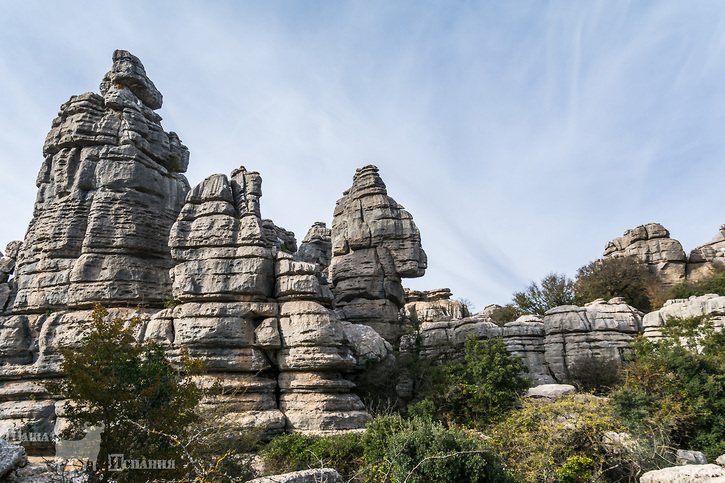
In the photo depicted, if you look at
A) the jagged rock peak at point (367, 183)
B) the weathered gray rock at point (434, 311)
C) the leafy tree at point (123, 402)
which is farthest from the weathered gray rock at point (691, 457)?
the jagged rock peak at point (367, 183)

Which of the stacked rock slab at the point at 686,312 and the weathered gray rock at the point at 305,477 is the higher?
the stacked rock slab at the point at 686,312

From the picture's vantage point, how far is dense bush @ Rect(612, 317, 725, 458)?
13.2 m

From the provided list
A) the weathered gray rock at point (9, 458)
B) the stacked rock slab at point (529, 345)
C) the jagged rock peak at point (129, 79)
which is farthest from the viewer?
the jagged rock peak at point (129, 79)

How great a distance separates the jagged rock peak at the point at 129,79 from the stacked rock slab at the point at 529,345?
68.9 feet

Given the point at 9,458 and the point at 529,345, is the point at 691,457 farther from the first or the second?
the point at 9,458

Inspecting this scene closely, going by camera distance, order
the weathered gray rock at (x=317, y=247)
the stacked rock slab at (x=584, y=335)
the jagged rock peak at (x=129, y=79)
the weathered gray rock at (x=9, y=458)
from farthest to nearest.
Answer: the weathered gray rock at (x=317, y=247)
the jagged rock peak at (x=129, y=79)
the stacked rock slab at (x=584, y=335)
the weathered gray rock at (x=9, y=458)

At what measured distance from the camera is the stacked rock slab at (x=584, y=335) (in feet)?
64.7

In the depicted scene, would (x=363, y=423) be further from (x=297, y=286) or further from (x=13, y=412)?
(x=13, y=412)

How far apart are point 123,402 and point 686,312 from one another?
68.4ft

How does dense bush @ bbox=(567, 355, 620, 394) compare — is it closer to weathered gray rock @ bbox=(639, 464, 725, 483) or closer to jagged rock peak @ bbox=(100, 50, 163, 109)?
weathered gray rock @ bbox=(639, 464, 725, 483)

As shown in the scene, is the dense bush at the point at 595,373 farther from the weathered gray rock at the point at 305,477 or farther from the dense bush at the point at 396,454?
the weathered gray rock at the point at 305,477

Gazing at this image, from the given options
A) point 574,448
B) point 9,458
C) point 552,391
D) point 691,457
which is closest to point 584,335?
point 552,391

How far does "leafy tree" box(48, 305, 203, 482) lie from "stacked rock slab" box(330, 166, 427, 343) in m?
14.3

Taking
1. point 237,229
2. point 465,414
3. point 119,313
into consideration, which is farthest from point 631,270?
point 119,313
